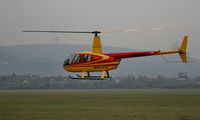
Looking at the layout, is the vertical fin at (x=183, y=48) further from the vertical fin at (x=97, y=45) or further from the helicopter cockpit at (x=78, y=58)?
the helicopter cockpit at (x=78, y=58)

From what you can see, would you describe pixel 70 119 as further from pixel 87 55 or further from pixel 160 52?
pixel 160 52

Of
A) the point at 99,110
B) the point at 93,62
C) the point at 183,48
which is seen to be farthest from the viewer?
the point at 99,110

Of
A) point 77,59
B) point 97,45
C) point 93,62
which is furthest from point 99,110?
point 97,45

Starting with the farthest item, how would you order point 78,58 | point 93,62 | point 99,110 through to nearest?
point 99,110, point 78,58, point 93,62

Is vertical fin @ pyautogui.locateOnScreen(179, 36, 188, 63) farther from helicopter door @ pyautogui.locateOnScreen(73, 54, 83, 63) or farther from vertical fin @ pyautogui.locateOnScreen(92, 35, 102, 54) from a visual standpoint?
helicopter door @ pyautogui.locateOnScreen(73, 54, 83, 63)

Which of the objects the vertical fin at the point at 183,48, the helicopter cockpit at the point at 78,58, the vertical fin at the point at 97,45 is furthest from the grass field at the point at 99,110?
the vertical fin at the point at 97,45

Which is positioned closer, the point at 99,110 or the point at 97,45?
the point at 97,45

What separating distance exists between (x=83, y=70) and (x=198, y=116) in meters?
14.1

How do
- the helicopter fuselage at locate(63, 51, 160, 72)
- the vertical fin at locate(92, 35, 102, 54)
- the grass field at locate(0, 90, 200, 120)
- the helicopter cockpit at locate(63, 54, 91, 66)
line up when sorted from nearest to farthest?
1. the grass field at locate(0, 90, 200, 120)
2. the helicopter fuselage at locate(63, 51, 160, 72)
3. the helicopter cockpit at locate(63, 54, 91, 66)
4. the vertical fin at locate(92, 35, 102, 54)

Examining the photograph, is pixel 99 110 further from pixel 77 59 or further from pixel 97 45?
pixel 97 45

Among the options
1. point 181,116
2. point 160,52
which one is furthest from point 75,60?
point 181,116

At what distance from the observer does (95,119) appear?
45.0 m

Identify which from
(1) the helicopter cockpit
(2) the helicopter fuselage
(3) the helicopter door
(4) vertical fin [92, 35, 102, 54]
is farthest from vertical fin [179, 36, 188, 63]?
(3) the helicopter door

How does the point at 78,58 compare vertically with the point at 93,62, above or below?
above
